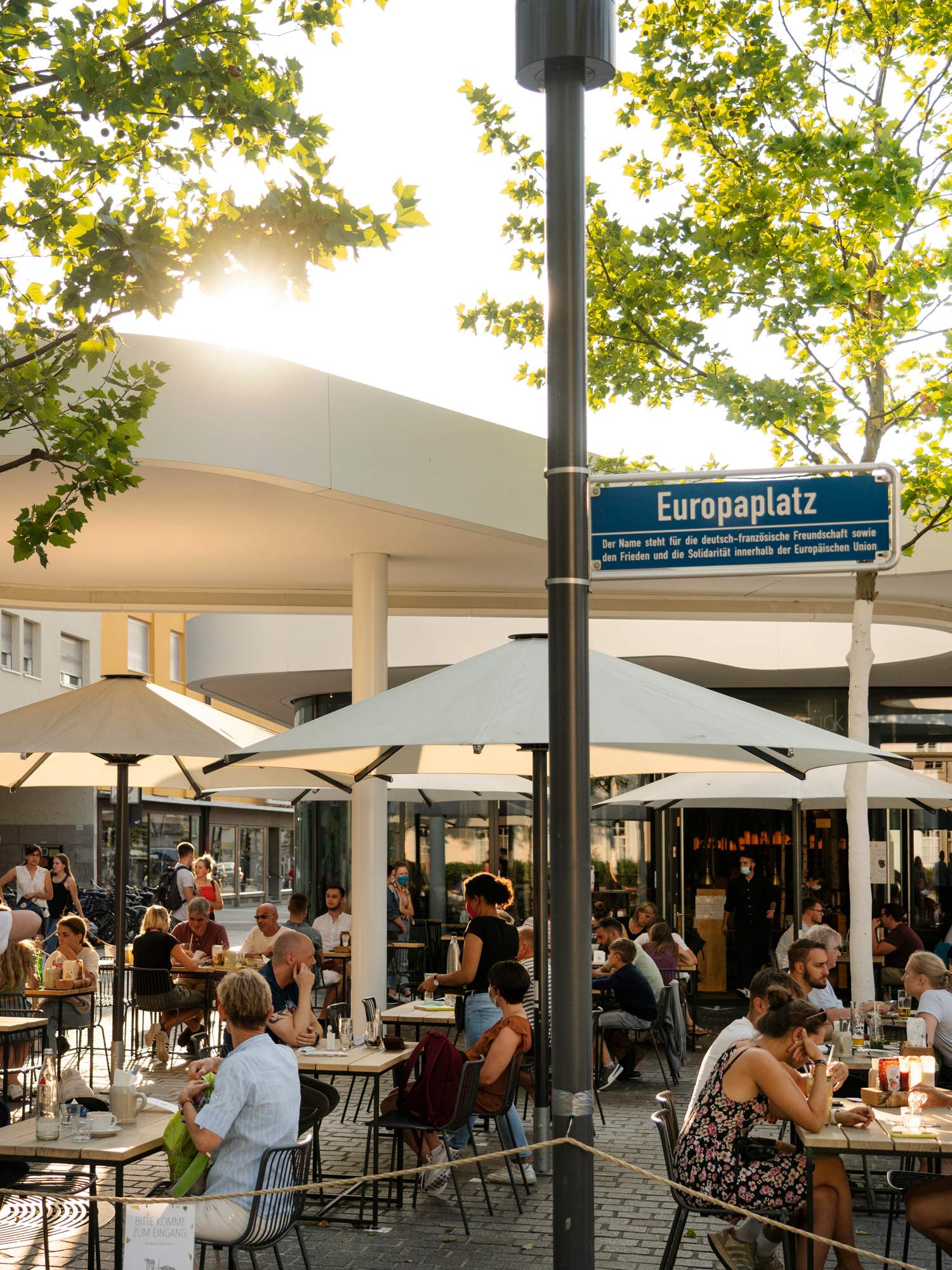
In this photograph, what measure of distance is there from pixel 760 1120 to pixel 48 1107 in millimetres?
2972

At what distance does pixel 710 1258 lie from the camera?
682 cm

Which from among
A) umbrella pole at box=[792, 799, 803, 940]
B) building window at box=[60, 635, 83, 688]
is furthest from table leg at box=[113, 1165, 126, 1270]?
building window at box=[60, 635, 83, 688]

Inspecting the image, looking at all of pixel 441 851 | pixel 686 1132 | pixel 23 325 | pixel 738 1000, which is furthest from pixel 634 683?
pixel 441 851

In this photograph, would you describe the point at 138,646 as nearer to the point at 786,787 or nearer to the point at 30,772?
the point at 30,772

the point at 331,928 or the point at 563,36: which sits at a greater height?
the point at 563,36

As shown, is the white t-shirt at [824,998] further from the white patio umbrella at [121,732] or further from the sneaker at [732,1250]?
the white patio umbrella at [121,732]

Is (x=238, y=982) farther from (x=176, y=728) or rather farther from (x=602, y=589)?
(x=602, y=589)

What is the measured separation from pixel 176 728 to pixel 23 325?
3.62 metres

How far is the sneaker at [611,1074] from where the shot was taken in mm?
11414

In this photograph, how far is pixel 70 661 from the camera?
36094 millimetres

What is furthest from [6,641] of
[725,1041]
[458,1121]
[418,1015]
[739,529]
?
[739,529]

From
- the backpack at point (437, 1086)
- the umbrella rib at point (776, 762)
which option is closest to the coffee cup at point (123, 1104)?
the backpack at point (437, 1086)

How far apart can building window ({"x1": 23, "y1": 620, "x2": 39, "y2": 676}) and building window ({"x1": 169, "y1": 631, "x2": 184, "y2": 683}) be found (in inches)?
406

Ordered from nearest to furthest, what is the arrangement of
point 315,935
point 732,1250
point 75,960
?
point 732,1250, point 75,960, point 315,935
